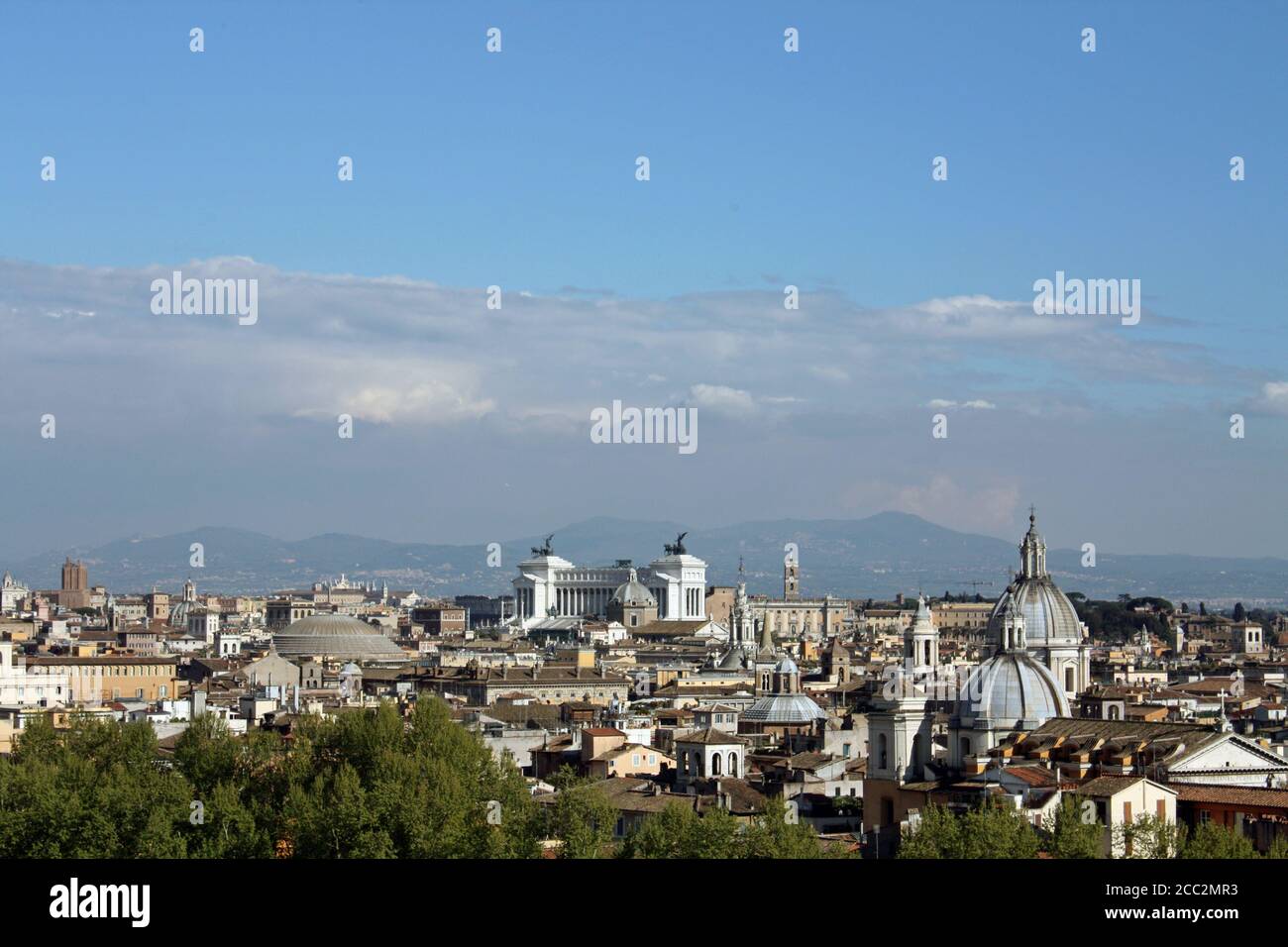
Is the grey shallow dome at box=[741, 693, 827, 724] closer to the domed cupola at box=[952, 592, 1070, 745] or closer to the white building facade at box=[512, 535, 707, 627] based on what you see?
the domed cupola at box=[952, 592, 1070, 745]

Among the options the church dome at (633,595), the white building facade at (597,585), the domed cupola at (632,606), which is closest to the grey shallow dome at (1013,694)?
the domed cupola at (632,606)

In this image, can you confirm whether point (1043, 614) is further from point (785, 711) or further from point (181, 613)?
point (181, 613)

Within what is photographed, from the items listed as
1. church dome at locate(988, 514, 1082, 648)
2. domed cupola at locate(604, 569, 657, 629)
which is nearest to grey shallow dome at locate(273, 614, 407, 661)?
domed cupola at locate(604, 569, 657, 629)

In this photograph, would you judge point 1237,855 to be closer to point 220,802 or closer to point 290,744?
point 220,802

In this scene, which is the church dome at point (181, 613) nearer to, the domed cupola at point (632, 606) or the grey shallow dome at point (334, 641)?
the domed cupola at point (632, 606)

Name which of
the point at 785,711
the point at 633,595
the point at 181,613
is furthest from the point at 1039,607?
the point at 181,613
